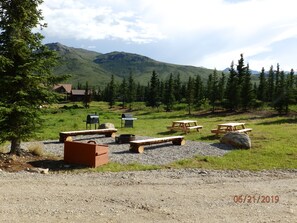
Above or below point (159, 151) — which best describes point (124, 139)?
above

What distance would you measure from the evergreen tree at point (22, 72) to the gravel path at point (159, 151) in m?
2.87

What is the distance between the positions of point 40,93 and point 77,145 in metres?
2.88

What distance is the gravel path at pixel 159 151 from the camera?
14795mm

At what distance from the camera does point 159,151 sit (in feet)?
55.8

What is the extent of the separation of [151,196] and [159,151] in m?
7.94

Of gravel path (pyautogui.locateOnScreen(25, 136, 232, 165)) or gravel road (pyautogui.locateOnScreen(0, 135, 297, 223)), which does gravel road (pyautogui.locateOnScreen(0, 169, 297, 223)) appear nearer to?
gravel road (pyautogui.locateOnScreen(0, 135, 297, 223))

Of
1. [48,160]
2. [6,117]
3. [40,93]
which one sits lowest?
[48,160]

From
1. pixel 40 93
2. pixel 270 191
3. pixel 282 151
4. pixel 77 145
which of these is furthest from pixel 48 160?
pixel 282 151

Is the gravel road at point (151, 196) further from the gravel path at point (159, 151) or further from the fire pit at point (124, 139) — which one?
the fire pit at point (124, 139)

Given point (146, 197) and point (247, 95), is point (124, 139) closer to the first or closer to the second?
point (146, 197)

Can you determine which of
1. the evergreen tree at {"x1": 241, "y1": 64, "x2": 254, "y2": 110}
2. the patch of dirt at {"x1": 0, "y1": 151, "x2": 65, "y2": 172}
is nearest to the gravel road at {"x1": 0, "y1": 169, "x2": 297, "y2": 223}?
the patch of dirt at {"x1": 0, "y1": 151, "x2": 65, "y2": 172}

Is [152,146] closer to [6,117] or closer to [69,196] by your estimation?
[6,117]

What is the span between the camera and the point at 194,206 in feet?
27.3
